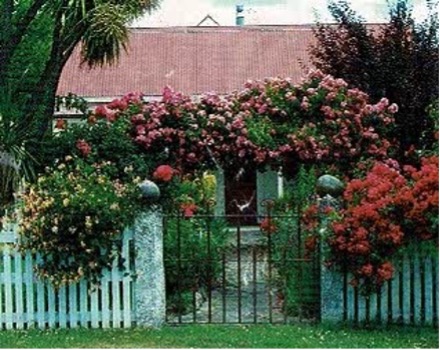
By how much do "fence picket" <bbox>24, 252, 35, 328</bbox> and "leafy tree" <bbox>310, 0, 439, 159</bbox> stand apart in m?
7.14

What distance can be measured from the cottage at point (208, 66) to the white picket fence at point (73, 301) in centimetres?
1255

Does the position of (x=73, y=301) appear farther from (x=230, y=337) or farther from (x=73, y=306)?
(x=230, y=337)

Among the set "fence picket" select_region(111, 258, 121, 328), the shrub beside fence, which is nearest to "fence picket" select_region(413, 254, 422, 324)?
the shrub beside fence

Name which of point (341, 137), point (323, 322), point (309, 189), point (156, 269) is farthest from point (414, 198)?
point (341, 137)

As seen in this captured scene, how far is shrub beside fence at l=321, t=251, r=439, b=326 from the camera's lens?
905cm

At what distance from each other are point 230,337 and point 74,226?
5.43 feet

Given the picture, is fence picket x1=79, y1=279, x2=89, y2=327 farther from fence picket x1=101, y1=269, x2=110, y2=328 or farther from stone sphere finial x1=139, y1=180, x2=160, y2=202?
stone sphere finial x1=139, y1=180, x2=160, y2=202

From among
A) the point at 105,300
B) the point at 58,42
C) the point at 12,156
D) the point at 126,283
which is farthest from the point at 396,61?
the point at 105,300

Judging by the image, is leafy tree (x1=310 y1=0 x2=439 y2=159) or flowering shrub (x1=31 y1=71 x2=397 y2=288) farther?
leafy tree (x1=310 y1=0 x2=439 y2=159)

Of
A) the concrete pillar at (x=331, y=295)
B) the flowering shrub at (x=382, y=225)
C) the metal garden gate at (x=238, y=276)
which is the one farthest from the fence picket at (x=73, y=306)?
the flowering shrub at (x=382, y=225)

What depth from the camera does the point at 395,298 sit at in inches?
359

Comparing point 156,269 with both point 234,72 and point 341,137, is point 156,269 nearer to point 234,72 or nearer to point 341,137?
point 341,137

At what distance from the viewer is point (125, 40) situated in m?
12.9

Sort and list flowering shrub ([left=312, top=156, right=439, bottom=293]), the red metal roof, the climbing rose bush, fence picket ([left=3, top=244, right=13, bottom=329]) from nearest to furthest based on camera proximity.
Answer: flowering shrub ([left=312, top=156, right=439, bottom=293]), fence picket ([left=3, top=244, right=13, bottom=329]), the climbing rose bush, the red metal roof
